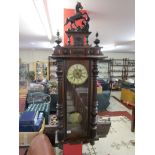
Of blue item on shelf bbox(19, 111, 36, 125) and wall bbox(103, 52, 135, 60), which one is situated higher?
wall bbox(103, 52, 135, 60)

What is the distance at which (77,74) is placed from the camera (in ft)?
6.89

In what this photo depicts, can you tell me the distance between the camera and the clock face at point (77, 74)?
2102 mm

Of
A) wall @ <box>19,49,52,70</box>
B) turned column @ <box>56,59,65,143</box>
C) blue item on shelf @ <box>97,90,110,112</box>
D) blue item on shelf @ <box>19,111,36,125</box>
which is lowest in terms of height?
blue item on shelf @ <box>97,90,110,112</box>

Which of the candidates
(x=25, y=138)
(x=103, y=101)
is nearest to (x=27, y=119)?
(x=25, y=138)

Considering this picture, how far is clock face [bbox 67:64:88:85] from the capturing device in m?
2.10

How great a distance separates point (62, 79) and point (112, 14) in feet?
5.51

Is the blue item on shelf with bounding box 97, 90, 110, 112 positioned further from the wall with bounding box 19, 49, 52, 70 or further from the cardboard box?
the wall with bounding box 19, 49, 52, 70

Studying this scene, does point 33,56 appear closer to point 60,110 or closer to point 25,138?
point 25,138

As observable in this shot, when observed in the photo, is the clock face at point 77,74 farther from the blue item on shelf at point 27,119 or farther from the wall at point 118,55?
the wall at point 118,55

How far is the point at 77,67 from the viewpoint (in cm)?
211

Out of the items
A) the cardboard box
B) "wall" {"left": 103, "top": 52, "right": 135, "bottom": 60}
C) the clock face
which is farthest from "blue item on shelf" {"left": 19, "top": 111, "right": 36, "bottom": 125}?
"wall" {"left": 103, "top": 52, "right": 135, "bottom": 60}

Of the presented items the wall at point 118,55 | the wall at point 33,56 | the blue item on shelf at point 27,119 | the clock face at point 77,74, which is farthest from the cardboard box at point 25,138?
the wall at point 118,55

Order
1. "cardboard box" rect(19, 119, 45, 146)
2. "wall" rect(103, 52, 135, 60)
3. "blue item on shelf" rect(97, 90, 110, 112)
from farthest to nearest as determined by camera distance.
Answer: "wall" rect(103, 52, 135, 60), "blue item on shelf" rect(97, 90, 110, 112), "cardboard box" rect(19, 119, 45, 146)

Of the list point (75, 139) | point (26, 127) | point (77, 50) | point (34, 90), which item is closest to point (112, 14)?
point (77, 50)
